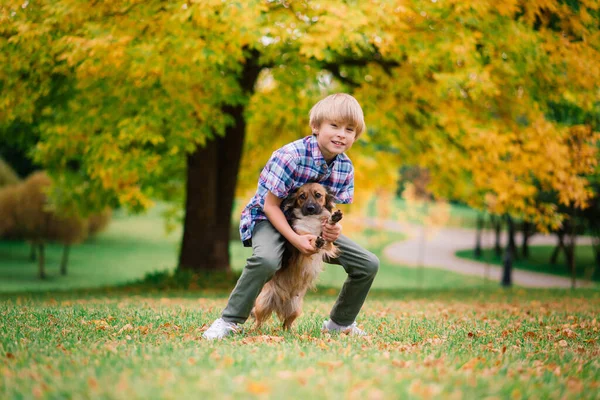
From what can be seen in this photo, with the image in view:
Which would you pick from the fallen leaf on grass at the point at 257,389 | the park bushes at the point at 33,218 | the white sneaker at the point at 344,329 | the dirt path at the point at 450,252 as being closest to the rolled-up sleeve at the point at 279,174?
the white sneaker at the point at 344,329

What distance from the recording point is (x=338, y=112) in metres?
4.60

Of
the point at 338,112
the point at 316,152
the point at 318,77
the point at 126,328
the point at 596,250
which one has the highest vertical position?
the point at 318,77

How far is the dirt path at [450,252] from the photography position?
90.0ft

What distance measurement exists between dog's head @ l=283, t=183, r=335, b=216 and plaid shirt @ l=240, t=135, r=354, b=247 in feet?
0.23

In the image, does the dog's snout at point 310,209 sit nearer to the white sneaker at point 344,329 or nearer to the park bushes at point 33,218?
the white sneaker at point 344,329

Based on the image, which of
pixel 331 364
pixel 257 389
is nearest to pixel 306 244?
pixel 331 364

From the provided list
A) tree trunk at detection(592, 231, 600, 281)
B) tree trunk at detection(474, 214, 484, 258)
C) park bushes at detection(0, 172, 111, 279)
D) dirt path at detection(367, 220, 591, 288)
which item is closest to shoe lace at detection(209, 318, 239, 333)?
dirt path at detection(367, 220, 591, 288)

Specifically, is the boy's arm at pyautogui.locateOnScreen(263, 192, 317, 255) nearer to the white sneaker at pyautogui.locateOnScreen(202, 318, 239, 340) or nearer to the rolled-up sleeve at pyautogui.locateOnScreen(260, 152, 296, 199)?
the rolled-up sleeve at pyautogui.locateOnScreen(260, 152, 296, 199)

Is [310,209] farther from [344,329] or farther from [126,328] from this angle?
[126,328]

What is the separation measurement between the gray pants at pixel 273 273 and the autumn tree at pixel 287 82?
4.09m

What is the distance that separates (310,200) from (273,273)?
0.64m

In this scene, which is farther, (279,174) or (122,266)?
(122,266)

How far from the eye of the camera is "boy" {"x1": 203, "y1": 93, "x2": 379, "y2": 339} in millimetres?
4469

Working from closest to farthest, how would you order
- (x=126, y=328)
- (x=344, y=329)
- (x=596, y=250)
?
(x=126, y=328), (x=344, y=329), (x=596, y=250)
